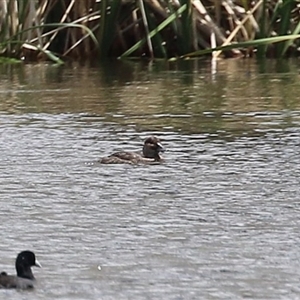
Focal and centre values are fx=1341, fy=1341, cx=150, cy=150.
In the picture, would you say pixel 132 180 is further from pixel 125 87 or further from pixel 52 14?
pixel 52 14

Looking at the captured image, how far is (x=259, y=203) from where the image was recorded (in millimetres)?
9039

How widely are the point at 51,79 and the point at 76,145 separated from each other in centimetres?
619

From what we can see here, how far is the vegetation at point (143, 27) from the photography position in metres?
19.5

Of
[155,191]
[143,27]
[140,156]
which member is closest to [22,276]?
[155,191]

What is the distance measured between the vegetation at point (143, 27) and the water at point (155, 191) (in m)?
2.60

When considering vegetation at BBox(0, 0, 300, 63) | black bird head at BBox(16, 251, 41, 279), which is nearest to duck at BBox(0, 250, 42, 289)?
black bird head at BBox(16, 251, 41, 279)

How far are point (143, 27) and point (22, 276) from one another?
14013mm

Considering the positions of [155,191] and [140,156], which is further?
[140,156]

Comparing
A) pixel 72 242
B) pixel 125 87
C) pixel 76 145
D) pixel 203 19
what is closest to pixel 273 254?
pixel 72 242

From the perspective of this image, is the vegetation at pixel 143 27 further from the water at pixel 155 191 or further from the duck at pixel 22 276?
the duck at pixel 22 276

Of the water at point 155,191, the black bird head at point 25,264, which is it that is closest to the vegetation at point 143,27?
the water at point 155,191

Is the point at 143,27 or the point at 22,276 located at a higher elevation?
the point at 143,27

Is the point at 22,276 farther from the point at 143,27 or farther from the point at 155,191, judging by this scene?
the point at 143,27

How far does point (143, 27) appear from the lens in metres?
20.6
